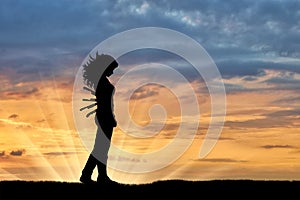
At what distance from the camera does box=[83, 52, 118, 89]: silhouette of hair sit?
20312 millimetres

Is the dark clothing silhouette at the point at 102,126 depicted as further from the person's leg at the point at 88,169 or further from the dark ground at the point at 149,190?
the dark ground at the point at 149,190

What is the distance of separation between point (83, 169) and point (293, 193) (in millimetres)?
7651

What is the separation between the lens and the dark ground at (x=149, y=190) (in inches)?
750

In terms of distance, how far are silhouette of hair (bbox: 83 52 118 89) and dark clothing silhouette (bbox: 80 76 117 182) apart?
0.23 m

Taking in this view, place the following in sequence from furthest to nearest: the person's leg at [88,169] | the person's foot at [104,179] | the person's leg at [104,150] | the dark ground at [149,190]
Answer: the person's leg at [88,169] → the person's foot at [104,179] → the person's leg at [104,150] → the dark ground at [149,190]

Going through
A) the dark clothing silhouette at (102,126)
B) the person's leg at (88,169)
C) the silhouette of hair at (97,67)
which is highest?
the silhouette of hair at (97,67)

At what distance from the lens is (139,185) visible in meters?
21.3

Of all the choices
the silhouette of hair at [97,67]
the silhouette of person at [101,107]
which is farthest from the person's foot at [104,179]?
the silhouette of hair at [97,67]

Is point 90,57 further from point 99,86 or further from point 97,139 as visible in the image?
point 97,139

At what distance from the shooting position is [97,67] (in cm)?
2034

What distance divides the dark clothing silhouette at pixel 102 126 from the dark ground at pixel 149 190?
55 centimetres

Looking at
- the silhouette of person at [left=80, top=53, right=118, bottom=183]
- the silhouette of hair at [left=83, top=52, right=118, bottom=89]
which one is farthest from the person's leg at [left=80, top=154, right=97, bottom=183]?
the silhouette of hair at [left=83, top=52, right=118, bottom=89]

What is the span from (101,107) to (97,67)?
1.47 metres

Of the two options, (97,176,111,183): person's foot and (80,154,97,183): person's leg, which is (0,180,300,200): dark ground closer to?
(97,176,111,183): person's foot
